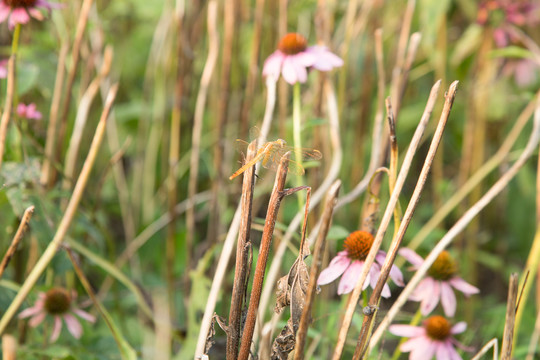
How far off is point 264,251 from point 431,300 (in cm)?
26

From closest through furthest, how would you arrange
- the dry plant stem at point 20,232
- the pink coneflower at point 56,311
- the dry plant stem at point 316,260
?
the dry plant stem at point 316,260, the dry plant stem at point 20,232, the pink coneflower at point 56,311

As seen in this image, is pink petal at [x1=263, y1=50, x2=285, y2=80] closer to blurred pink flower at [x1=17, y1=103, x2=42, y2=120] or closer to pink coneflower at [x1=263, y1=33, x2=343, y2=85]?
pink coneflower at [x1=263, y1=33, x2=343, y2=85]

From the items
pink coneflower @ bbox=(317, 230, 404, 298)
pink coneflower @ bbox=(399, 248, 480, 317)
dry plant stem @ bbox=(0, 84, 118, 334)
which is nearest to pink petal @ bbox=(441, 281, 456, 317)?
pink coneflower @ bbox=(399, 248, 480, 317)

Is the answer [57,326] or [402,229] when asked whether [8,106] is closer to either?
[57,326]

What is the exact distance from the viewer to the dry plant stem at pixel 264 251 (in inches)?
17.4

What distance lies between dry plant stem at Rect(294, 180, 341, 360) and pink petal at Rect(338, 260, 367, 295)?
0.10m

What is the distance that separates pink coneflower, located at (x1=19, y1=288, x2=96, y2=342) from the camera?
0.71 metres

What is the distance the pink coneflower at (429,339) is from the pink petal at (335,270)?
0.38 feet

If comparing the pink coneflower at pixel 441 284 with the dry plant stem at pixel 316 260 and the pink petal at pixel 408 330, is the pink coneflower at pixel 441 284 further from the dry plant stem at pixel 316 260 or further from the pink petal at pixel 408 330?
the dry plant stem at pixel 316 260

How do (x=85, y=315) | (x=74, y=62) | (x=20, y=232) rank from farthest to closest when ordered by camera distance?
(x=74, y=62) < (x=85, y=315) < (x=20, y=232)

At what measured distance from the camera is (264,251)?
46 cm

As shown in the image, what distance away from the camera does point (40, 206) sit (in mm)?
728

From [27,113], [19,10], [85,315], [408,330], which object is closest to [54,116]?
[27,113]

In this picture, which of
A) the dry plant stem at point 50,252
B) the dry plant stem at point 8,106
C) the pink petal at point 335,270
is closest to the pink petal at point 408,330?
the pink petal at point 335,270
